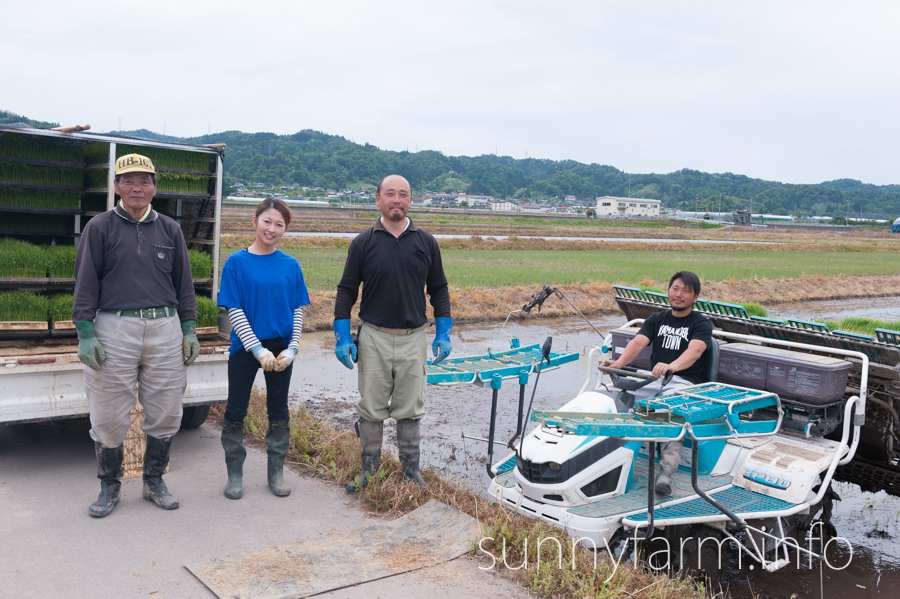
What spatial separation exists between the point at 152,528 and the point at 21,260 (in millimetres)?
3045

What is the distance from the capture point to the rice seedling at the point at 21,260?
6004 mm

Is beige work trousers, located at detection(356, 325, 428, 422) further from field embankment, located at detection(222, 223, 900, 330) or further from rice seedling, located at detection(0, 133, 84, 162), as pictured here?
field embankment, located at detection(222, 223, 900, 330)

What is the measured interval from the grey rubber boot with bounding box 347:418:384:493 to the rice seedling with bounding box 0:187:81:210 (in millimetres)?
4015

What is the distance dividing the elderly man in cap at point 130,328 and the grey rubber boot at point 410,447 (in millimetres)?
1566

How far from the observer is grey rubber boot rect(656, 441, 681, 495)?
4.95 meters

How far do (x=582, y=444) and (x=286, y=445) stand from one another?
215 centimetres

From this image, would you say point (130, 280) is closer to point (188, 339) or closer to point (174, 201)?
point (188, 339)

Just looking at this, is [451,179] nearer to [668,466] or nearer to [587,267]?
[587,267]

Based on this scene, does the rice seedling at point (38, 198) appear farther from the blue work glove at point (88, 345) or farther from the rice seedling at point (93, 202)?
the blue work glove at point (88, 345)

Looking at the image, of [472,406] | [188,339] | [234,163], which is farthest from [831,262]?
[234,163]

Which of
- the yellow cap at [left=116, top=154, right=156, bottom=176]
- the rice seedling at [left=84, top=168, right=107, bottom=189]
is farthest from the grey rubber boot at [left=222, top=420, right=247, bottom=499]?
the rice seedling at [left=84, top=168, right=107, bottom=189]

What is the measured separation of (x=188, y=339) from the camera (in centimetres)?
486

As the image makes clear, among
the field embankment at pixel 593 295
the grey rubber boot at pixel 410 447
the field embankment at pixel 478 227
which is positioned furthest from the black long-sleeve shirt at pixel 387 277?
the field embankment at pixel 478 227

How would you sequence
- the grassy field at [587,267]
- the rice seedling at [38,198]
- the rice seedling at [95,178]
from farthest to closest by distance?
the grassy field at [587,267] < the rice seedling at [95,178] < the rice seedling at [38,198]
